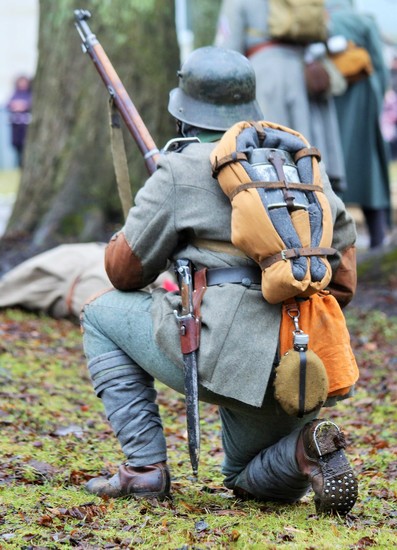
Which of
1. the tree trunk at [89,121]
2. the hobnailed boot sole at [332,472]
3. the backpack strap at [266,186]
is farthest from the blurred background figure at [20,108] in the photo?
the hobnailed boot sole at [332,472]

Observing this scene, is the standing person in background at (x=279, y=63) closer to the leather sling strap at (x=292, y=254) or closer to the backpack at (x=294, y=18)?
the backpack at (x=294, y=18)

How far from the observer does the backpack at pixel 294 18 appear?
9.05 m

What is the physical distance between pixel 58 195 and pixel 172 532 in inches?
241

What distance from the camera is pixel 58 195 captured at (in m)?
9.84

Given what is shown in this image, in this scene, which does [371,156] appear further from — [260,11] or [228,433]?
[228,433]

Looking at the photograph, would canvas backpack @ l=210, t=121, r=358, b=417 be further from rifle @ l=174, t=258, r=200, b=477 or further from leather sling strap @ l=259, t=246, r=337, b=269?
rifle @ l=174, t=258, r=200, b=477

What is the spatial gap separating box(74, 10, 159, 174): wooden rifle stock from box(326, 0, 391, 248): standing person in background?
227 inches

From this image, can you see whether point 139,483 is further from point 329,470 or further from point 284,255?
point 284,255

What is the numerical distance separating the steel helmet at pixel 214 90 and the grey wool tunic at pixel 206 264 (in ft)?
0.69

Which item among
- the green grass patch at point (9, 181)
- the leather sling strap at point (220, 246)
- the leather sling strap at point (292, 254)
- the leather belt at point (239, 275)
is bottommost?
the green grass patch at point (9, 181)

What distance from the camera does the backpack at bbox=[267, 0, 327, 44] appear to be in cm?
905

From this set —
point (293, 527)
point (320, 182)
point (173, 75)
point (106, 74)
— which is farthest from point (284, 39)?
point (293, 527)

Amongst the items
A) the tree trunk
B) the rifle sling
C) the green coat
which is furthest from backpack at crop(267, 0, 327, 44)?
the rifle sling

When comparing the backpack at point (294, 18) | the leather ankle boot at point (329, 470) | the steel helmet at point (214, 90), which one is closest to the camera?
the leather ankle boot at point (329, 470)
